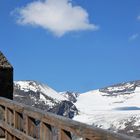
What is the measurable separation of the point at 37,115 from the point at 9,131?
2395mm

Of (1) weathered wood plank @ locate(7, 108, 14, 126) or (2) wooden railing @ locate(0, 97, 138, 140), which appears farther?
(1) weathered wood plank @ locate(7, 108, 14, 126)

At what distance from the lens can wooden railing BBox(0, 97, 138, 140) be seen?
283 inches

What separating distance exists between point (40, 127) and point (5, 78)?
6221 mm

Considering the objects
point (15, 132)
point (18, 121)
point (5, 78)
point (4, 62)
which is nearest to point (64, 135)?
point (15, 132)

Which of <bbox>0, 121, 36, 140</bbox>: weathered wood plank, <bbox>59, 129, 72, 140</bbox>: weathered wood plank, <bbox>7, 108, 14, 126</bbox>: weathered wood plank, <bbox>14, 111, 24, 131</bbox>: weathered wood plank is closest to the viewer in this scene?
<bbox>59, 129, 72, 140</bbox>: weathered wood plank

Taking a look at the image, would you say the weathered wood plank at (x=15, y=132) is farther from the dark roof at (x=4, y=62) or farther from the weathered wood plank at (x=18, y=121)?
the dark roof at (x=4, y=62)

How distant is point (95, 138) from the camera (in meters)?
7.00

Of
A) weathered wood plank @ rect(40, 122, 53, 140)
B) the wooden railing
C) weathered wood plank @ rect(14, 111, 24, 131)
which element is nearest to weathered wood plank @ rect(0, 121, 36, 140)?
the wooden railing

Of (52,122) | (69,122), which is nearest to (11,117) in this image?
(52,122)

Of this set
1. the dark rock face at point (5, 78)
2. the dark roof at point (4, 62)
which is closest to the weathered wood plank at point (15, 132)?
the dark rock face at point (5, 78)

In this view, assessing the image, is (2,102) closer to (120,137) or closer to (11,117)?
(11,117)

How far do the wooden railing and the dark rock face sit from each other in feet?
4.42

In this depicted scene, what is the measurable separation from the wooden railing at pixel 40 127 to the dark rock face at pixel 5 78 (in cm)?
135

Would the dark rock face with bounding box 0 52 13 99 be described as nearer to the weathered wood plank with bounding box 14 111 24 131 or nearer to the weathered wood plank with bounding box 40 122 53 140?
the weathered wood plank with bounding box 14 111 24 131
